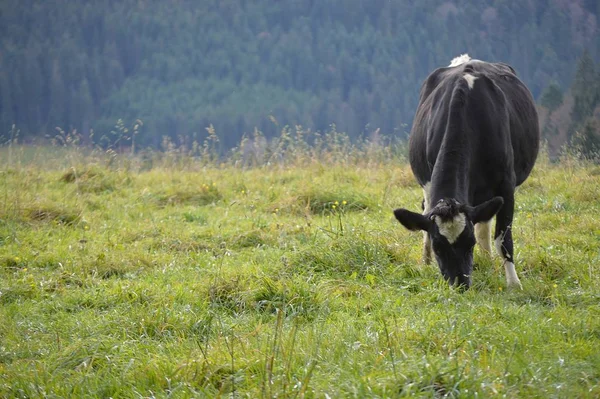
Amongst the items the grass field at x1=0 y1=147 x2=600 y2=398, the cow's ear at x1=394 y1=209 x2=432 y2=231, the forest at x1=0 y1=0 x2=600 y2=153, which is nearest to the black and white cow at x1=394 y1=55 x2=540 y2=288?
the cow's ear at x1=394 y1=209 x2=432 y2=231

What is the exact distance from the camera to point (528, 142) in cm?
759

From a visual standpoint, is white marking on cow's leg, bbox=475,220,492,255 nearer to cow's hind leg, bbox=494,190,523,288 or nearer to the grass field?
the grass field

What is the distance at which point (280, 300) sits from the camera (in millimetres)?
5758

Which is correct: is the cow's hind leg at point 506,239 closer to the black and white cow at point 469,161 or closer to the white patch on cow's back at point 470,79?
the black and white cow at point 469,161

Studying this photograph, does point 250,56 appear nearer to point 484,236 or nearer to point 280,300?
point 484,236

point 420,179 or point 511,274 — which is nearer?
point 511,274

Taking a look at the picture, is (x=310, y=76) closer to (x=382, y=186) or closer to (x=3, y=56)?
(x=3, y=56)

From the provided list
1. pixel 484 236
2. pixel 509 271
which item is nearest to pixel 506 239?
pixel 509 271

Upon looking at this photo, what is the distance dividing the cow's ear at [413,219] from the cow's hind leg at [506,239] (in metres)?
0.92

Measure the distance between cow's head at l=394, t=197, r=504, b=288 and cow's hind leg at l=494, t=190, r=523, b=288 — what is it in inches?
21.6

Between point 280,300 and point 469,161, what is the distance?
2081 millimetres

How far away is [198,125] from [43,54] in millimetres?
13581

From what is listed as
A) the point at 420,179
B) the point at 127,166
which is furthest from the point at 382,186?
the point at 127,166

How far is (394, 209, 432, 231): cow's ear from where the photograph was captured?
6.03 meters
